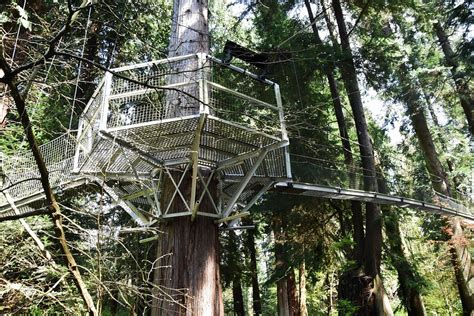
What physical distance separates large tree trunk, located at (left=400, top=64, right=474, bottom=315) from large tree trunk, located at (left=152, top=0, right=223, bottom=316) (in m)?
8.32

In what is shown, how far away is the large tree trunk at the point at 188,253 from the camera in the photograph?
125 inches

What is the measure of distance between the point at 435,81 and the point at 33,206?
11.2m

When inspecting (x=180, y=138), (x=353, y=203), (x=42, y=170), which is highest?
(x=353, y=203)

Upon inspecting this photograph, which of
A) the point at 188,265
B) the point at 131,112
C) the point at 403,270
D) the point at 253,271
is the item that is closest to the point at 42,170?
the point at 188,265

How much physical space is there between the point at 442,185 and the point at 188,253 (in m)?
8.82

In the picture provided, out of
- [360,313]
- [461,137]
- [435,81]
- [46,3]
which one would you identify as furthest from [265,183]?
[461,137]

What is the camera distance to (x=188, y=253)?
3332mm

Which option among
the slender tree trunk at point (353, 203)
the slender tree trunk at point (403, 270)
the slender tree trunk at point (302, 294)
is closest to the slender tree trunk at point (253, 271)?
the slender tree trunk at point (302, 294)

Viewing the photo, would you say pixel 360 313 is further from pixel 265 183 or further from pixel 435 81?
pixel 435 81

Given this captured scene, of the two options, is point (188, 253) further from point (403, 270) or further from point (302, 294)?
point (302, 294)

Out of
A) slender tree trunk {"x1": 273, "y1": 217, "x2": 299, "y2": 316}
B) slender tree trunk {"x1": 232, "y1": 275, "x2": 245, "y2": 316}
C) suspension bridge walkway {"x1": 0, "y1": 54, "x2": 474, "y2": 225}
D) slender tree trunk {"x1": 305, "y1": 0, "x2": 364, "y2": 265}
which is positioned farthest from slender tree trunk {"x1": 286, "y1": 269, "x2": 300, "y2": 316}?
suspension bridge walkway {"x1": 0, "y1": 54, "x2": 474, "y2": 225}

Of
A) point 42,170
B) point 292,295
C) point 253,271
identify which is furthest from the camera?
point 253,271

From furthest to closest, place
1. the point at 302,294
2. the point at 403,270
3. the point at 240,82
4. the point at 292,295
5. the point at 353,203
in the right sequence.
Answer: the point at 292,295
the point at 302,294
the point at 403,270
the point at 353,203
the point at 240,82

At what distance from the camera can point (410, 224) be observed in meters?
16.2
